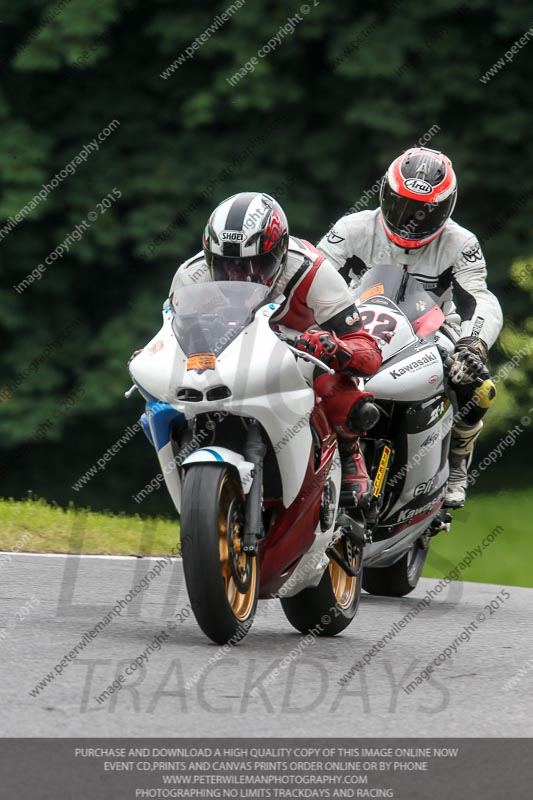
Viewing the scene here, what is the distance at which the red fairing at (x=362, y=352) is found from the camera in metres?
5.61

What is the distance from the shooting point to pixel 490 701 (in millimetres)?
4812

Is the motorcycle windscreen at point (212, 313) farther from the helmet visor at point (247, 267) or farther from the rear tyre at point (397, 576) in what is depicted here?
the rear tyre at point (397, 576)

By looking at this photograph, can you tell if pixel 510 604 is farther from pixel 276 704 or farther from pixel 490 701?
pixel 276 704

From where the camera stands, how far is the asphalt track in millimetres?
4223

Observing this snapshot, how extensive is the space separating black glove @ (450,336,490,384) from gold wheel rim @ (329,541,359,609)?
1.25 m

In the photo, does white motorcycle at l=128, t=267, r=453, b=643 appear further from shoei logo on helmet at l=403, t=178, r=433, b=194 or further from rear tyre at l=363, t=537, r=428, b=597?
shoei logo on helmet at l=403, t=178, r=433, b=194

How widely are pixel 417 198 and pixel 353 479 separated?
6.80ft

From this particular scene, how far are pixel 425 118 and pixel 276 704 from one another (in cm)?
1504

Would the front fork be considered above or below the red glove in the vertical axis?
below

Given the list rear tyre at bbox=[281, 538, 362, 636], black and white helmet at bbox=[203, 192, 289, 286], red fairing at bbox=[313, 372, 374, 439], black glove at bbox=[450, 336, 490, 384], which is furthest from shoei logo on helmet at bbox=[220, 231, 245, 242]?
black glove at bbox=[450, 336, 490, 384]

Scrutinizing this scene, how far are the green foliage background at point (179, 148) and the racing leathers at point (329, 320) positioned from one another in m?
12.7

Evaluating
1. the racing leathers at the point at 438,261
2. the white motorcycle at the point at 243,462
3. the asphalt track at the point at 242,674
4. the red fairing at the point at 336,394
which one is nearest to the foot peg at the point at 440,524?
the racing leathers at the point at 438,261

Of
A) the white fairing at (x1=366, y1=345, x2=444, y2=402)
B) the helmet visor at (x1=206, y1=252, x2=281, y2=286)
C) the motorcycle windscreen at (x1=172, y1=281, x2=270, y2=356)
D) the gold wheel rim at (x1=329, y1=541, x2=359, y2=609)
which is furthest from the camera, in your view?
Answer: the white fairing at (x1=366, y1=345, x2=444, y2=402)
